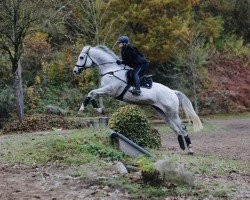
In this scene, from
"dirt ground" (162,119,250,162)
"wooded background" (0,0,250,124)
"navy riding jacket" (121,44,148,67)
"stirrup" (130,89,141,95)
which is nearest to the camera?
"stirrup" (130,89,141,95)

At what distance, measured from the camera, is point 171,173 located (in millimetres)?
9172

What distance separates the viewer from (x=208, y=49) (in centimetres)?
3553

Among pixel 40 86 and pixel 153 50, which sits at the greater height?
pixel 153 50

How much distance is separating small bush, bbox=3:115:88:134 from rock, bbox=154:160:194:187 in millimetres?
Result: 12818

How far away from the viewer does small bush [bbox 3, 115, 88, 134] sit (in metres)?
21.4

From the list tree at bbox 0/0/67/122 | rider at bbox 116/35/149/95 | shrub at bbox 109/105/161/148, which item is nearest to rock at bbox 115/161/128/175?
rider at bbox 116/35/149/95

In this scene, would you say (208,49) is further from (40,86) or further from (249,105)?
(40,86)

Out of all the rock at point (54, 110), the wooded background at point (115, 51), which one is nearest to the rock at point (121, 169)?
the wooded background at point (115, 51)

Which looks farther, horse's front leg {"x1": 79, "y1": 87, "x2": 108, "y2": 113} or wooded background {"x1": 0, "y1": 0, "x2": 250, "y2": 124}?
wooded background {"x1": 0, "y1": 0, "x2": 250, "y2": 124}

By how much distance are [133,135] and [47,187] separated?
5.26 metres

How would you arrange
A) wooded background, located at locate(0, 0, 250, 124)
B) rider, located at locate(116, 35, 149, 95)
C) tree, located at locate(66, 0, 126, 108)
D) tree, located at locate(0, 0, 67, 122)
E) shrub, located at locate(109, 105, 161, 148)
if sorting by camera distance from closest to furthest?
rider, located at locate(116, 35, 149, 95) → shrub, located at locate(109, 105, 161, 148) → tree, located at locate(0, 0, 67, 122) → wooded background, located at locate(0, 0, 250, 124) → tree, located at locate(66, 0, 126, 108)

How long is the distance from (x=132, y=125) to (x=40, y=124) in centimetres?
844

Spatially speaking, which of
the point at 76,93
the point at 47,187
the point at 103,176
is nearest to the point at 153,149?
the point at 103,176

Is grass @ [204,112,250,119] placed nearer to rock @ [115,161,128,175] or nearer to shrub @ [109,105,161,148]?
shrub @ [109,105,161,148]
